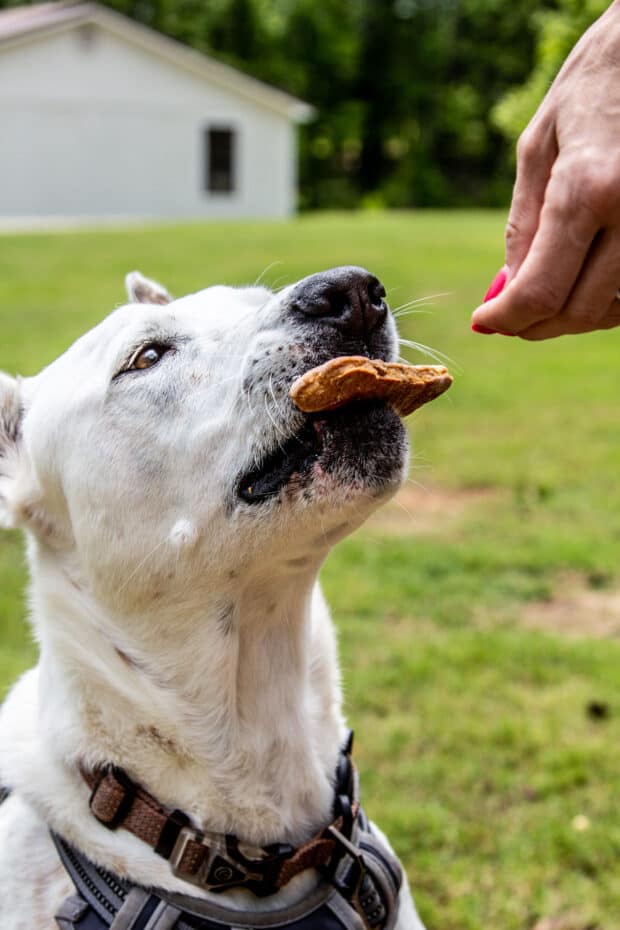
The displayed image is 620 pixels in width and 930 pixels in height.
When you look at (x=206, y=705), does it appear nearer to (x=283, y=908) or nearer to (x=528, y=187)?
(x=283, y=908)

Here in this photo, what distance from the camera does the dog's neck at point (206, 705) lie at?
275 centimetres

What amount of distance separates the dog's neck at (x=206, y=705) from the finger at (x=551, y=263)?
0.84 m

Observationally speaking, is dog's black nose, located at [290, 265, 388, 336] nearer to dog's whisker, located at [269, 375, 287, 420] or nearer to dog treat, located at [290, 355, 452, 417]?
dog treat, located at [290, 355, 452, 417]

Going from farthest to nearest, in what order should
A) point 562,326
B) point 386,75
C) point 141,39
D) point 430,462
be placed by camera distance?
1. point 386,75
2. point 141,39
3. point 430,462
4. point 562,326

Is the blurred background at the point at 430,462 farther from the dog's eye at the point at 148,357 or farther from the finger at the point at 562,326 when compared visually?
the dog's eye at the point at 148,357

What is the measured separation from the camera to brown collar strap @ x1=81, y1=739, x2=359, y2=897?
263 cm

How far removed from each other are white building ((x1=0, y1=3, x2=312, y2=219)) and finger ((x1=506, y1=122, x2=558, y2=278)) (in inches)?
1227

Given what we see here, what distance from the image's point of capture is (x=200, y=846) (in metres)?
2.63

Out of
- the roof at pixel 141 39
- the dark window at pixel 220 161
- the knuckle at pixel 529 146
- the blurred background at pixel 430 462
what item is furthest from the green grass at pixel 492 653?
the dark window at pixel 220 161

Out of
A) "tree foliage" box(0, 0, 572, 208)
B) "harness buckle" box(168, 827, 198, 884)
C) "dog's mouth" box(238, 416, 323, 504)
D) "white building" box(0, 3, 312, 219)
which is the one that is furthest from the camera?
"tree foliage" box(0, 0, 572, 208)

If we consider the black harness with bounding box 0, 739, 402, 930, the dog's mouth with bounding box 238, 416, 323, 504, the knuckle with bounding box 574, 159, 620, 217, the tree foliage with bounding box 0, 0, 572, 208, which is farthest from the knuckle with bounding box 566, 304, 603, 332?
the tree foliage with bounding box 0, 0, 572, 208

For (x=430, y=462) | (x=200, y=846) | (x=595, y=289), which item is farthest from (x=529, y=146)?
(x=430, y=462)

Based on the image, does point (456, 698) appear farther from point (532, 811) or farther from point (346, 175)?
point (346, 175)

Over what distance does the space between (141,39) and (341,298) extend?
1270 inches
